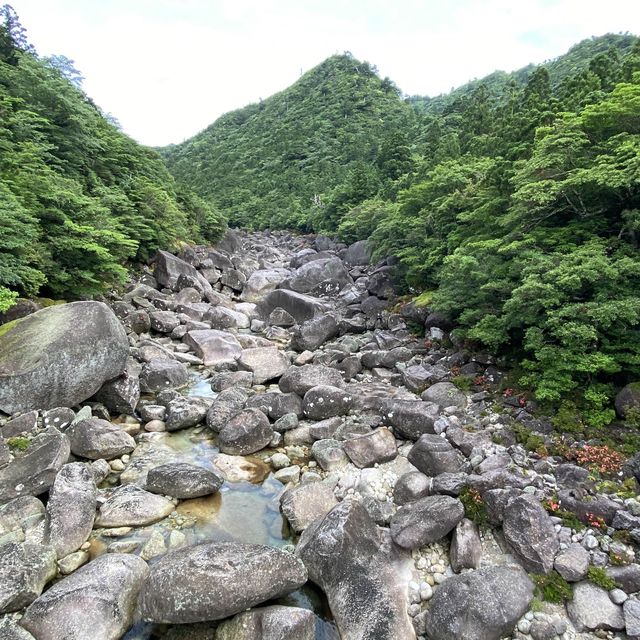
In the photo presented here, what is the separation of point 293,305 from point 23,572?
1634 centimetres

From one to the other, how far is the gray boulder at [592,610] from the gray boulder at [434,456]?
111 inches

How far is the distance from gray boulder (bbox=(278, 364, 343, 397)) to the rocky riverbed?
0.20 feet

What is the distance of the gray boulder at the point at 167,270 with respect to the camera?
21875 mm

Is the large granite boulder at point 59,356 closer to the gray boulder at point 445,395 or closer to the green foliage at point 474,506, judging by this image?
the gray boulder at point 445,395

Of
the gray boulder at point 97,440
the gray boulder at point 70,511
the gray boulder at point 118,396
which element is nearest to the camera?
the gray boulder at point 70,511

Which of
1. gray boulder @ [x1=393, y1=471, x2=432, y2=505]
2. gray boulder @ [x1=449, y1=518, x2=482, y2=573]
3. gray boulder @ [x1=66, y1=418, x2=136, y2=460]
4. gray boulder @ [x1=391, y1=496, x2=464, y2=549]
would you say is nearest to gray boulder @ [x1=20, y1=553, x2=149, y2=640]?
gray boulder @ [x1=66, y1=418, x2=136, y2=460]

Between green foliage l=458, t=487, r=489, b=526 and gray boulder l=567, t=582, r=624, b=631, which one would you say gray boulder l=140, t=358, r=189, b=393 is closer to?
green foliage l=458, t=487, r=489, b=526

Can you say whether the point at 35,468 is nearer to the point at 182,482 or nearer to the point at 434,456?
the point at 182,482

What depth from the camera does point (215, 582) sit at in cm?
525

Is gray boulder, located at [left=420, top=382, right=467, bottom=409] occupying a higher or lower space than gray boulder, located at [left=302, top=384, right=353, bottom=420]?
lower

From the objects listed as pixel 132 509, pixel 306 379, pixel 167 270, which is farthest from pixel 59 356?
pixel 167 270

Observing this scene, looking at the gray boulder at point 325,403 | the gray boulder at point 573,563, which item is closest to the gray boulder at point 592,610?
the gray boulder at point 573,563

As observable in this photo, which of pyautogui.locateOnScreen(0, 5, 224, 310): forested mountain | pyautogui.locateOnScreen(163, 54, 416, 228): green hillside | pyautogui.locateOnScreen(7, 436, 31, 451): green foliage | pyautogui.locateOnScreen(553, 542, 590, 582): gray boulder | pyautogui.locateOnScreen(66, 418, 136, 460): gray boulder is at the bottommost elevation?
pyautogui.locateOnScreen(553, 542, 590, 582): gray boulder

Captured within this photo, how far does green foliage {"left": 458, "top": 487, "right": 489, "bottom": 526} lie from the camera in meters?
6.86
